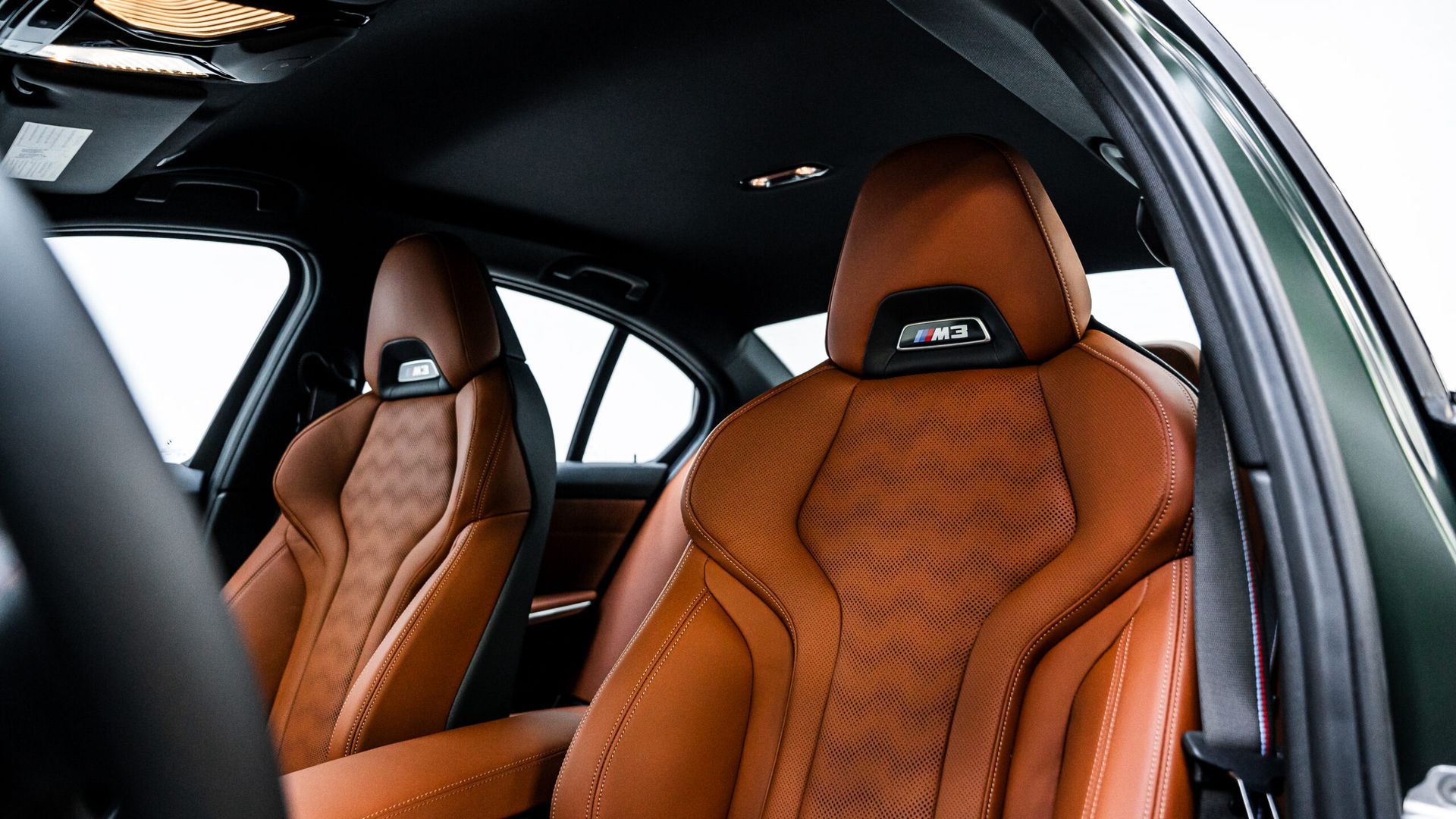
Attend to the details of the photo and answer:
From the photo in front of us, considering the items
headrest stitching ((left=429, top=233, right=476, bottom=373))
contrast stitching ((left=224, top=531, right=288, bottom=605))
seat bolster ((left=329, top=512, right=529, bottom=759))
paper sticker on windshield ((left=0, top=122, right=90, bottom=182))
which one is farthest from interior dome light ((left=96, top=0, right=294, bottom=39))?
contrast stitching ((left=224, top=531, right=288, bottom=605))

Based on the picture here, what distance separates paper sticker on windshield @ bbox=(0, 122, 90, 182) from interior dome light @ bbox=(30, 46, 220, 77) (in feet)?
0.87

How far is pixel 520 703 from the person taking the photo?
2.88 meters

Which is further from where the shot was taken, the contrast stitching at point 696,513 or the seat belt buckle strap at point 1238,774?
the contrast stitching at point 696,513

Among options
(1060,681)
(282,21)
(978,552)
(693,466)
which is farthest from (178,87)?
(1060,681)

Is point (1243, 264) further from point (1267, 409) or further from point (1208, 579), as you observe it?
point (1208, 579)

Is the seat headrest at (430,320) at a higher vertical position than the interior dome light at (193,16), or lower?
lower

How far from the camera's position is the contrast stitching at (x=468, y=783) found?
147 cm

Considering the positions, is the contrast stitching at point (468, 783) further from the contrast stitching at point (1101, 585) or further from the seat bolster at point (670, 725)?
the contrast stitching at point (1101, 585)

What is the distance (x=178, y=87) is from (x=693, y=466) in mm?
1295

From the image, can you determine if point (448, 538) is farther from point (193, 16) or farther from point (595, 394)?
point (595, 394)

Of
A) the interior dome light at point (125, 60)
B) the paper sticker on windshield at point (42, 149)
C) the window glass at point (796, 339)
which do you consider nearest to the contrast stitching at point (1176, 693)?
the interior dome light at point (125, 60)

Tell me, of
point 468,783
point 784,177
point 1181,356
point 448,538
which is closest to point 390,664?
point 448,538

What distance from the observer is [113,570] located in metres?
0.32

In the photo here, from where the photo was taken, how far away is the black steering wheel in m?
0.31
